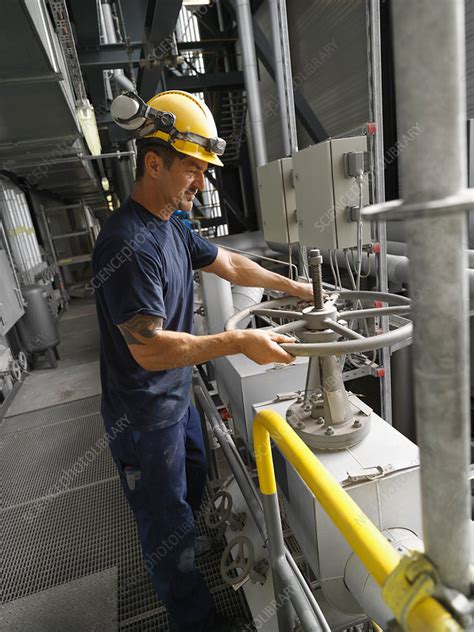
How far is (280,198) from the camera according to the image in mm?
2635

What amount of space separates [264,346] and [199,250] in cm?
77

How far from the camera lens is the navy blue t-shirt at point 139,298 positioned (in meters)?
1.24

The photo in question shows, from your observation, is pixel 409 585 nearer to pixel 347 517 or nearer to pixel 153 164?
pixel 347 517

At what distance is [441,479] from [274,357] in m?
0.63

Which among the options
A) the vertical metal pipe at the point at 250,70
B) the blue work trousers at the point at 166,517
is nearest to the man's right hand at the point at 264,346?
the blue work trousers at the point at 166,517

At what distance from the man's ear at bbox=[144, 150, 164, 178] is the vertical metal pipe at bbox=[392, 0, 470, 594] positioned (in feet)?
3.58

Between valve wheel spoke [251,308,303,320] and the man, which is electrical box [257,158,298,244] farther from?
valve wheel spoke [251,308,303,320]

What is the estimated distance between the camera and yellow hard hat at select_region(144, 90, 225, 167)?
134cm

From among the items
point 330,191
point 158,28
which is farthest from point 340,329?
point 158,28

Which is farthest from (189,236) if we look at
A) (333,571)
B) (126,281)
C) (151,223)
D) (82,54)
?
(82,54)

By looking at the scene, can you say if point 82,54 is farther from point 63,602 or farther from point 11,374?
point 63,602

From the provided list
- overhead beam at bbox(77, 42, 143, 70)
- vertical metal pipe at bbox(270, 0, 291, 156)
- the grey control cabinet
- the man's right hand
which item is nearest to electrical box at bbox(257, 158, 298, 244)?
vertical metal pipe at bbox(270, 0, 291, 156)

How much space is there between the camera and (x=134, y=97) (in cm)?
130

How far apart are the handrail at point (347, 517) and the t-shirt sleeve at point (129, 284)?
0.48m
